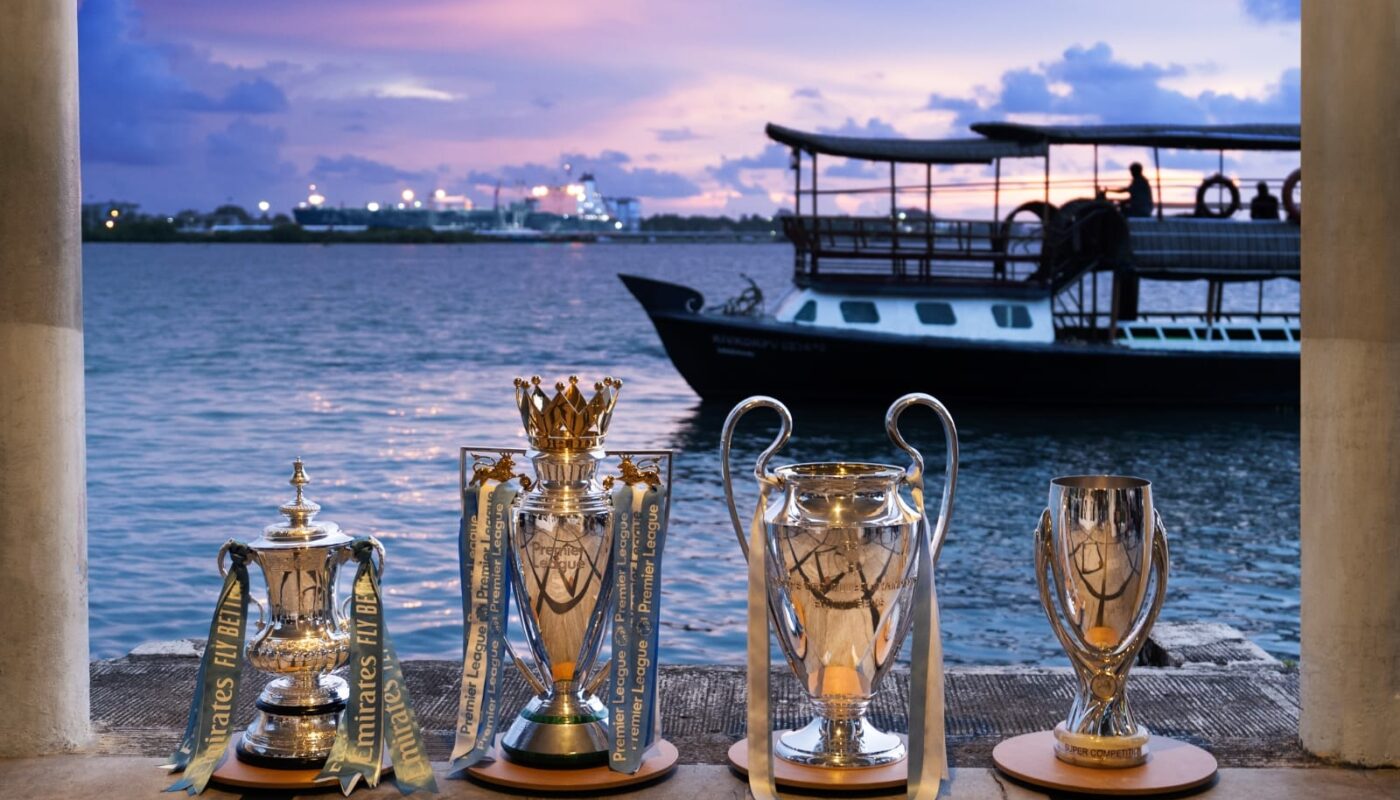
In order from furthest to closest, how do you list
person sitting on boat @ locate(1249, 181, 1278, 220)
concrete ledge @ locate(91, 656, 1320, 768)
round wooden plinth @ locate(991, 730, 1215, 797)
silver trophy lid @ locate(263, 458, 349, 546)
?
person sitting on boat @ locate(1249, 181, 1278, 220) < concrete ledge @ locate(91, 656, 1320, 768) < silver trophy lid @ locate(263, 458, 349, 546) < round wooden plinth @ locate(991, 730, 1215, 797)

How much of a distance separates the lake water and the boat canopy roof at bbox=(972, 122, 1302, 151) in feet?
13.7

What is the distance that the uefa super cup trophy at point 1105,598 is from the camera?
164 inches

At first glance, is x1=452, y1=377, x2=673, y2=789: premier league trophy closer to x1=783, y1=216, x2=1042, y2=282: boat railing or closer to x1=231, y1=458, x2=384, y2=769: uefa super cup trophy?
x1=231, y1=458, x2=384, y2=769: uefa super cup trophy

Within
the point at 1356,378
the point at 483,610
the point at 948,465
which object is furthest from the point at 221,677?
the point at 1356,378

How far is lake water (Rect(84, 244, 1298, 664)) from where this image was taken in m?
12.4

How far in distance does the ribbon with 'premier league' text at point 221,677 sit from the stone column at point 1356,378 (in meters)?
2.66

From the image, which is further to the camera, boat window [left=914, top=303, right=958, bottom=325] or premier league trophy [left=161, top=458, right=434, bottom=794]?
boat window [left=914, top=303, right=958, bottom=325]

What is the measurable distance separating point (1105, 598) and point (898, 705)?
1.15 m

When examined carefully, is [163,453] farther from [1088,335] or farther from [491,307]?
[491,307]

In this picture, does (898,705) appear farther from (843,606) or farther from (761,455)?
(761,455)

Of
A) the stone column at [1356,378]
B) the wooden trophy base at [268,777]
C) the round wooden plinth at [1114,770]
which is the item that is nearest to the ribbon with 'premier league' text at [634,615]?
the wooden trophy base at [268,777]

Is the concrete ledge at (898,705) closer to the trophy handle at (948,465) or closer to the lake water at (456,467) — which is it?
the trophy handle at (948,465)

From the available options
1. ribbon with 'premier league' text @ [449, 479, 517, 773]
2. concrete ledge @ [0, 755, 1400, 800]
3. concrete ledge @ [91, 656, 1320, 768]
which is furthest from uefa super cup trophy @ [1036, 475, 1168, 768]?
ribbon with 'premier league' text @ [449, 479, 517, 773]

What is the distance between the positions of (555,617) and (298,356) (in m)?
41.4
